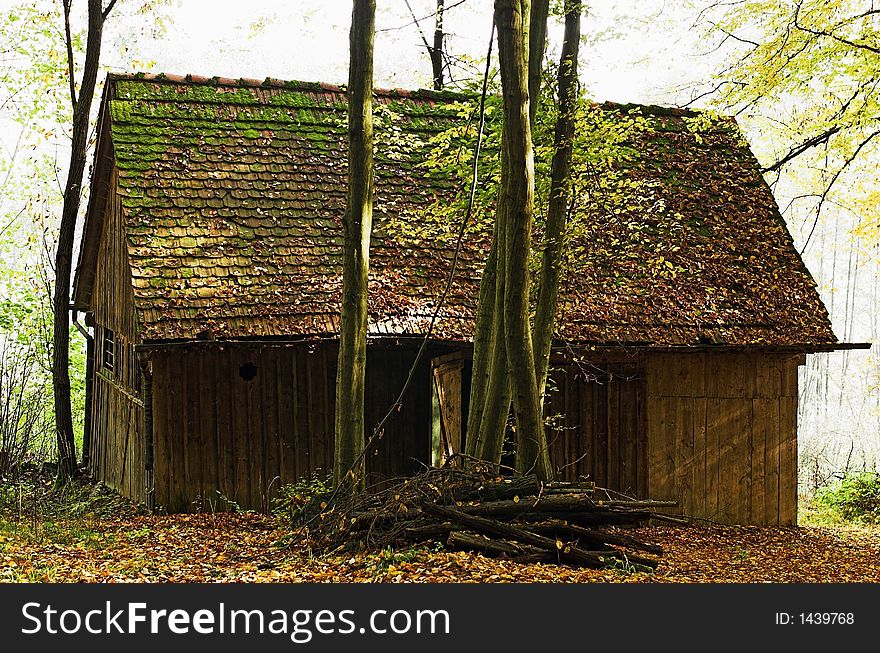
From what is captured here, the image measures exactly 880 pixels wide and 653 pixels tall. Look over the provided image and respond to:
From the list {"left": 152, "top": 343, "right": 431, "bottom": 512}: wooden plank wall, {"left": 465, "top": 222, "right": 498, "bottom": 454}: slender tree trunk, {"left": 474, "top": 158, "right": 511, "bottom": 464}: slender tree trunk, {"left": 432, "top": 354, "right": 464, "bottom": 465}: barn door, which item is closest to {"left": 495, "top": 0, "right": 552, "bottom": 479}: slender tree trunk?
{"left": 474, "top": 158, "right": 511, "bottom": 464}: slender tree trunk

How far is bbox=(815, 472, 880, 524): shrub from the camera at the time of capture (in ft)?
51.7

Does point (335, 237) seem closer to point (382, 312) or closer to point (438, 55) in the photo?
point (382, 312)

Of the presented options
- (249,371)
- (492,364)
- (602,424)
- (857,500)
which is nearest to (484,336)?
(492,364)

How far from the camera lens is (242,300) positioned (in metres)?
10.7

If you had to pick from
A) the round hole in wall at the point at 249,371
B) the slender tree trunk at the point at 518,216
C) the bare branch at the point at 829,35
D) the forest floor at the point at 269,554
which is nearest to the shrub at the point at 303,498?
the forest floor at the point at 269,554

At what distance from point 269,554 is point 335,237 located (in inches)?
195

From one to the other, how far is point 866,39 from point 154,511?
9.94 metres

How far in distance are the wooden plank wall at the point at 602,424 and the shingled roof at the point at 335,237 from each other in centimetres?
71

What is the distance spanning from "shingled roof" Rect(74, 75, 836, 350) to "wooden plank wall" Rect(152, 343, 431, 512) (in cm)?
68

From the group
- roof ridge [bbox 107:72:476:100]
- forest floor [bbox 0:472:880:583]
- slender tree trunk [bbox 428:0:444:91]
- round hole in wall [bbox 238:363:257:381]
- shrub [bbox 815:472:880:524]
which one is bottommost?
shrub [bbox 815:472:880:524]

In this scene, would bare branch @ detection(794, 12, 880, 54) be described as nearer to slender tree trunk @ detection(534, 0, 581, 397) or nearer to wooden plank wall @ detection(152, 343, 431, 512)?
slender tree trunk @ detection(534, 0, 581, 397)

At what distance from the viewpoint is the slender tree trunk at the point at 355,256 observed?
8.52 meters

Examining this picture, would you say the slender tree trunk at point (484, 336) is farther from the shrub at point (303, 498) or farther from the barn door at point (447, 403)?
the barn door at point (447, 403)

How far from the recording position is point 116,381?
42.4 feet
